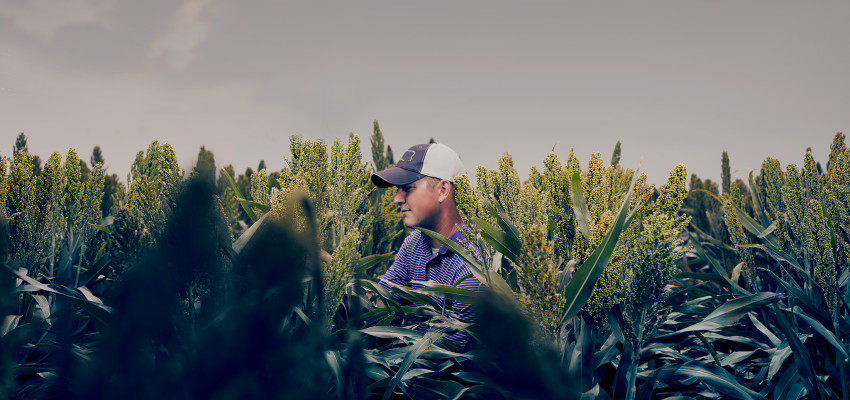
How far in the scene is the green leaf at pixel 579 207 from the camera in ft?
5.57

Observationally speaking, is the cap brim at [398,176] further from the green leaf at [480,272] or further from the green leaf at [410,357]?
the green leaf at [410,357]

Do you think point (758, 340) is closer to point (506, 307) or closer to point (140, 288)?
point (506, 307)

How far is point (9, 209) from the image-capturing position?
225 cm

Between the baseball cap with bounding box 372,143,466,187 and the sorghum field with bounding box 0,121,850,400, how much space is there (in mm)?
973

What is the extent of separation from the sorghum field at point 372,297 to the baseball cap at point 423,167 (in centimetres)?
97

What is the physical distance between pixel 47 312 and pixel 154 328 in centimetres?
234

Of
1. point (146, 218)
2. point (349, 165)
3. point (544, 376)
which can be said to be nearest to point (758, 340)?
point (349, 165)

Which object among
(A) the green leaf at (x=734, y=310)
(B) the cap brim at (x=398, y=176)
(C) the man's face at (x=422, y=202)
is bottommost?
(A) the green leaf at (x=734, y=310)

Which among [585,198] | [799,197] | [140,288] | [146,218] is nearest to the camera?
[140,288]

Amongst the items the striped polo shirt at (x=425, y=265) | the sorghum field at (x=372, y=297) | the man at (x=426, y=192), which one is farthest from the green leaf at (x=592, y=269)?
the man at (x=426, y=192)

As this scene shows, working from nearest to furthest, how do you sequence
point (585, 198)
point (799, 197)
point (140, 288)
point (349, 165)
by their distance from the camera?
point (140, 288)
point (585, 198)
point (349, 165)
point (799, 197)

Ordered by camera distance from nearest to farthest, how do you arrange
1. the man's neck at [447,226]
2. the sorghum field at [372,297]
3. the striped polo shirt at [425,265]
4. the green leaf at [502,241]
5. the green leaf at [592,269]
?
the sorghum field at [372,297], the green leaf at [592,269], the green leaf at [502,241], the striped polo shirt at [425,265], the man's neck at [447,226]

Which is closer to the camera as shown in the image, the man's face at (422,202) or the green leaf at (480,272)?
the green leaf at (480,272)

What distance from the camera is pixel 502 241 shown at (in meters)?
1.76
